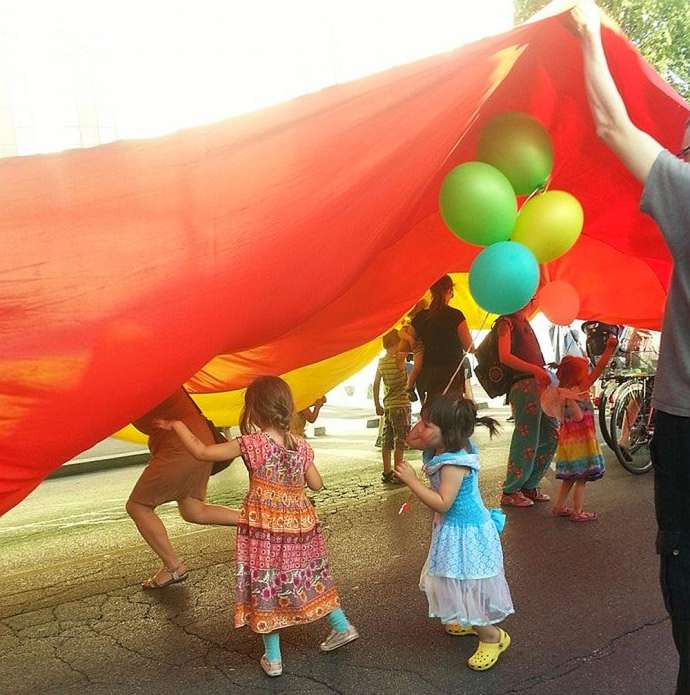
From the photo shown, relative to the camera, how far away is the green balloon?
3.29 metres

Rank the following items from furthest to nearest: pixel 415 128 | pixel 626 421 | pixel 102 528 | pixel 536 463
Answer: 1. pixel 626 421
2. pixel 102 528
3. pixel 536 463
4. pixel 415 128

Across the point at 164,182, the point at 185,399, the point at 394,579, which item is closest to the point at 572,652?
the point at 394,579

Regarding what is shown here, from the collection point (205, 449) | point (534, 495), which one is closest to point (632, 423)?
point (534, 495)

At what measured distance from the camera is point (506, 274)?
3.16m

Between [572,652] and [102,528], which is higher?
[572,652]

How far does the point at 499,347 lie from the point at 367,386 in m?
12.2

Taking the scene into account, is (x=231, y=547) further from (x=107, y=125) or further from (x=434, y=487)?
(x=107, y=125)

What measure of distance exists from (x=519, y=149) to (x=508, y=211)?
0.31 metres

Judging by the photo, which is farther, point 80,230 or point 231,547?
point 231,547

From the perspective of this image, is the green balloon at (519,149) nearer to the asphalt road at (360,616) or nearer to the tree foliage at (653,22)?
the asphalt road at (360,616)

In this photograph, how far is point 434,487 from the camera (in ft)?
10.8

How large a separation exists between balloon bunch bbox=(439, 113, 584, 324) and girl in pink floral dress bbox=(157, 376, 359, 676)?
1074mm

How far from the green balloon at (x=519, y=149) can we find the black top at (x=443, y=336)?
2.44m

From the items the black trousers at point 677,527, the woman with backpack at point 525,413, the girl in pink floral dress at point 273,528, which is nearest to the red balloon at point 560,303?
the woman with backpack at point 525,413
